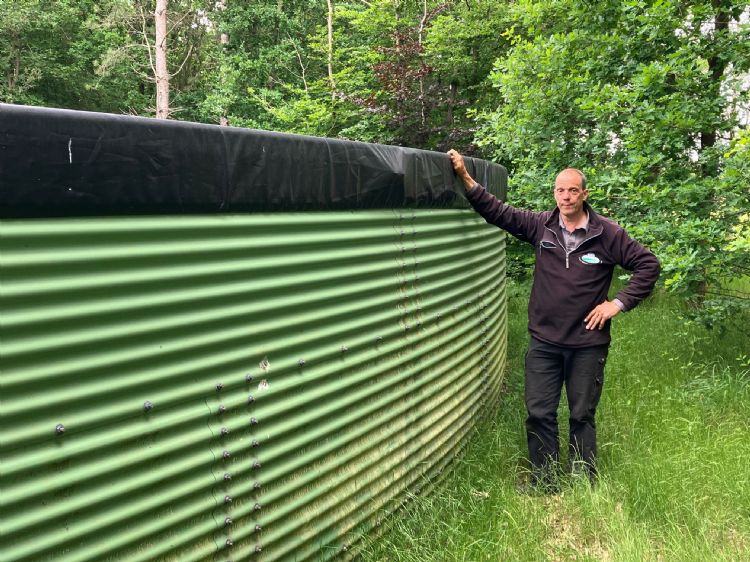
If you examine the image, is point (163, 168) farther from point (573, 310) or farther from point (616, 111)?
point (616, 111)

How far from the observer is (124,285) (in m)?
1.88

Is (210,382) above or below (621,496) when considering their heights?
above

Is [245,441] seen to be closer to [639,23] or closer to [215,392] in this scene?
[215,392]

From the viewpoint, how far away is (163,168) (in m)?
1.98

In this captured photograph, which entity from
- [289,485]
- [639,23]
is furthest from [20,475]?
[639,23]

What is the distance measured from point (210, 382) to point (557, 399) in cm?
244

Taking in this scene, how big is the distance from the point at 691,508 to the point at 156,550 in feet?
9.78

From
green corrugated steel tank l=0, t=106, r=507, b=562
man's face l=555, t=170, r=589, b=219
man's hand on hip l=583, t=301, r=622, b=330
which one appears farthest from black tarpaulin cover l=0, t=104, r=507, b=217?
man's hand on hip l=583, t=301, r=622, b=330

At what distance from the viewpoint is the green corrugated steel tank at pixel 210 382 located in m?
1.69

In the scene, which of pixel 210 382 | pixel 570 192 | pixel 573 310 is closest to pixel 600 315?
pixel 573 310

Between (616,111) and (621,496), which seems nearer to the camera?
(621,496)

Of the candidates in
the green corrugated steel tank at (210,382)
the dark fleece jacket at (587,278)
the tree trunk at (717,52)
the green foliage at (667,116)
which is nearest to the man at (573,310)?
the dark fleece jacket at (587,278)

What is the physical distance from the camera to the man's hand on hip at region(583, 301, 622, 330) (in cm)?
363

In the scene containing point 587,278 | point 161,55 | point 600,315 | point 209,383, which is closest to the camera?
point 209,383
